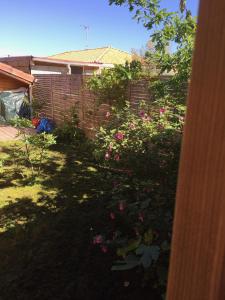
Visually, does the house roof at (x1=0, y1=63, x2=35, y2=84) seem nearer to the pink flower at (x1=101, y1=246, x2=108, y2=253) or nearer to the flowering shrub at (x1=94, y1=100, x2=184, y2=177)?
the flowering shrub at (x1=94, y1=100, x2=184, y2=177)

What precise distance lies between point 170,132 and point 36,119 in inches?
401

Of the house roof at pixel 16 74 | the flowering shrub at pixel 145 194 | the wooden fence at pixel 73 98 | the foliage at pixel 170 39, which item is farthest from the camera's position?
the house roof at pixel 16 74

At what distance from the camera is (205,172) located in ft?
2.03

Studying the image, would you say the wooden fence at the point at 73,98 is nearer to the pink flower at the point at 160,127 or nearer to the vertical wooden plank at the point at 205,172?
the pink flower at the point at 160,127

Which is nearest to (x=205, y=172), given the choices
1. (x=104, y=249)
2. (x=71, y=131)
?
(x=104, y=249)

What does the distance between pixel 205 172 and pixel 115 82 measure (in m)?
8.19

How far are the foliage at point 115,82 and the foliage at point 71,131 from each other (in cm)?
207

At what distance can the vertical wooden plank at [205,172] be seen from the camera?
588 mm

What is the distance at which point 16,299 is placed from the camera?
10.5ft

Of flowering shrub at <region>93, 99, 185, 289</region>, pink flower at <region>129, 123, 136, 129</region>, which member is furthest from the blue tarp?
pink flower at <region>129, 123, 136, 129</region>

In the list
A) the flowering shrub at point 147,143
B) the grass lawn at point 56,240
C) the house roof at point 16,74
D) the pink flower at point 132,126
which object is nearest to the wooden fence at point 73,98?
the house roof at point 16,74

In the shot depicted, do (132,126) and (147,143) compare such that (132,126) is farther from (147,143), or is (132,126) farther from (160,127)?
(147,143)

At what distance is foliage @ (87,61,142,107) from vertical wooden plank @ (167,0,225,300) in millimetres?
7906

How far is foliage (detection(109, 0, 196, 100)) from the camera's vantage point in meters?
6.43
